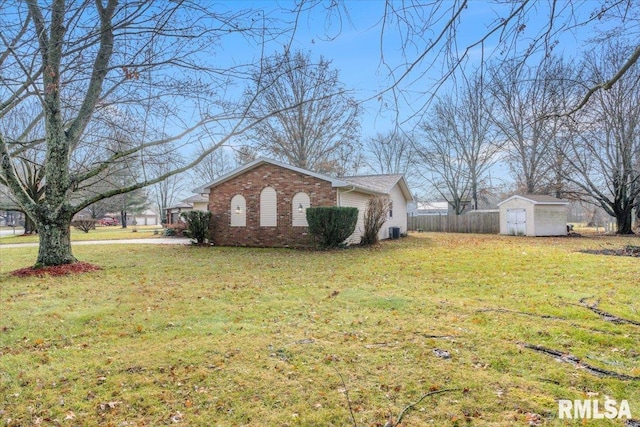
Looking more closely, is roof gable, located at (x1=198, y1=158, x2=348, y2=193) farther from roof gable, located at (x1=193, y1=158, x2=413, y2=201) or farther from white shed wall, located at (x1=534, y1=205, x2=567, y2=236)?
white shed wall, located at (x1=534, y1=205, x2=567, y2=236)

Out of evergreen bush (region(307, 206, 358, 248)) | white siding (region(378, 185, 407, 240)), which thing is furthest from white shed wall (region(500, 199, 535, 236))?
evergreen bush (region(307, 206, 358, 248))

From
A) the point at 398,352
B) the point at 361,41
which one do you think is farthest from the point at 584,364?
the point at 361,41

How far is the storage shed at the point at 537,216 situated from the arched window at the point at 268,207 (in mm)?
15074

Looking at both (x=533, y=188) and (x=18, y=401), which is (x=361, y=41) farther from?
(x=533, y=188)

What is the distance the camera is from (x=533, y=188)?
2625 centimetres

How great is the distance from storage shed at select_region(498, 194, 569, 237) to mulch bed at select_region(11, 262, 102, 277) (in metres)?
21.7

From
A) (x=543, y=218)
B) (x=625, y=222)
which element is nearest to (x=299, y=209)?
(x=543, y=218)

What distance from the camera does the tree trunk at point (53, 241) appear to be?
935 cm

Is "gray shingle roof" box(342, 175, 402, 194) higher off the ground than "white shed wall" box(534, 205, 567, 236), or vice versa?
"gray shingle roof" box(342, 175, 402, 194)

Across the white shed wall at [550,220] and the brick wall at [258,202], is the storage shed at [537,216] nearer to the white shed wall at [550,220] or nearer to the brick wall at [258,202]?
the white shed wall at [550,220]

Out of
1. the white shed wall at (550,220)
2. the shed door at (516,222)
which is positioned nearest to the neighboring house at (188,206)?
the shed door at (516,222)

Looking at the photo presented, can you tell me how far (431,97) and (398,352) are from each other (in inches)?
96.5

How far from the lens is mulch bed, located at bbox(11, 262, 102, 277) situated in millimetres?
8742

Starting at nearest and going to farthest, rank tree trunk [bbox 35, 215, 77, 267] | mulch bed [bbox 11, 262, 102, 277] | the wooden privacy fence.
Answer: mulch bed [bbox 11, 262, 102, 277] → tree trunk [bbox 35, 215, 77, 267] → the wooden privacy fence
